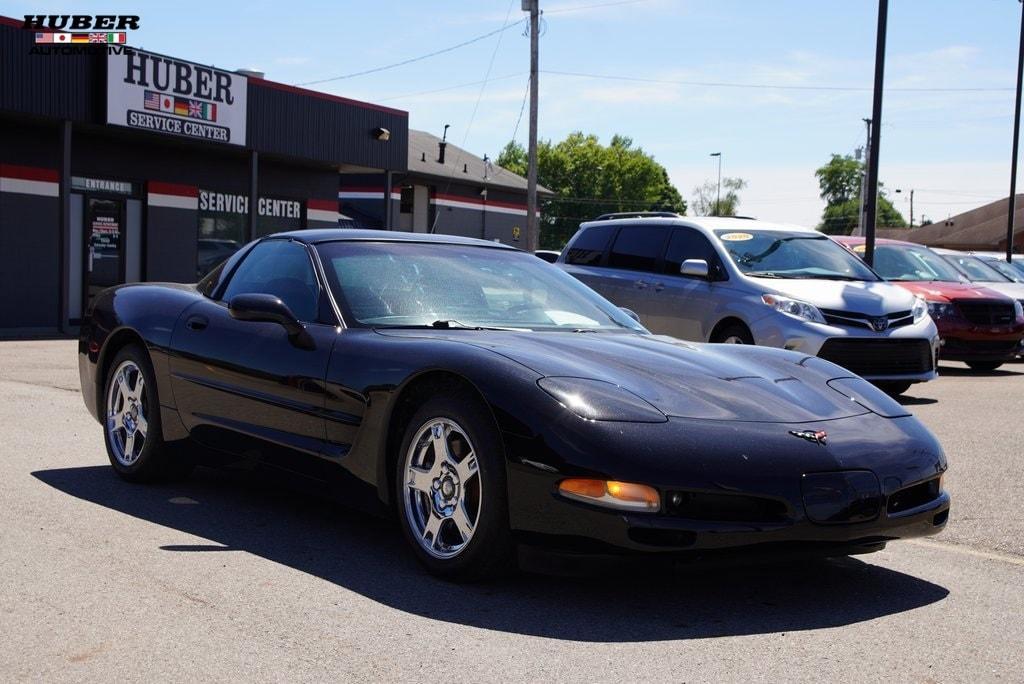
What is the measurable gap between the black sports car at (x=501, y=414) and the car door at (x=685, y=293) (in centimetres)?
581

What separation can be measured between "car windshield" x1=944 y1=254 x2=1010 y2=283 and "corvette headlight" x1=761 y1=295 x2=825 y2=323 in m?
8.86

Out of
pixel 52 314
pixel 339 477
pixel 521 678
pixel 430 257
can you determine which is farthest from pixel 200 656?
pixel 52 314

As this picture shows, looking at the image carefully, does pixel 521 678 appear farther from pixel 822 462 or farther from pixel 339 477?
pixel 339 477

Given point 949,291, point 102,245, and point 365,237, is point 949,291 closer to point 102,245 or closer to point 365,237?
point 365,237

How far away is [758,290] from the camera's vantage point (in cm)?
1104

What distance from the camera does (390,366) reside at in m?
4.52

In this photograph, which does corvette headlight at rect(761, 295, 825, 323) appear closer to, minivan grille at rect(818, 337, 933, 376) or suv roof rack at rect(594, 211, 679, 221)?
minivan grille at rect(818, 337, 933, 376)

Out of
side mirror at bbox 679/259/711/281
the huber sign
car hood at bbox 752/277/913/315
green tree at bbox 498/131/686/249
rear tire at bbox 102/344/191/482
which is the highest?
green tree at bbox 498/131/686/249

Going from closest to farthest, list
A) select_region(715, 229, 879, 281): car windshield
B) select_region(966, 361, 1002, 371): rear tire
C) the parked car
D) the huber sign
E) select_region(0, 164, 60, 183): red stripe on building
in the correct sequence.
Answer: the parked car < select_region(715, 229, 879, 281): car windshield < select_region(966, 361, 1002, 371): rear tire < the huber sign < select_region(0, 164, 60, 183): red stripe on building

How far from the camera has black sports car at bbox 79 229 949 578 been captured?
3.84 metres

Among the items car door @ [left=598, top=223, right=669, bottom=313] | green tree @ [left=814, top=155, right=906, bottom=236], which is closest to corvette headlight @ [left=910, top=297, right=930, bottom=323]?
car door @ [left=598, top=223, right=669, bottom=313]

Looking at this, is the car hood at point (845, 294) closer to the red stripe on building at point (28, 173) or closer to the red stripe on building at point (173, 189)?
the red stripe on building at point (28, 173)
